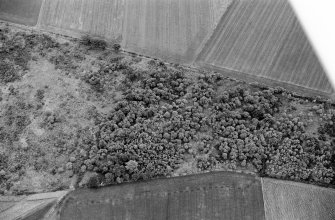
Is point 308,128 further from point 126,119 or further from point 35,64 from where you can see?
point 35,64

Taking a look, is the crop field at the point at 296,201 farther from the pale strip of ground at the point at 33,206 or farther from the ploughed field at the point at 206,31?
the pale strip of ground at the point at 33,206


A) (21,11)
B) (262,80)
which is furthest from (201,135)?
(21,11)

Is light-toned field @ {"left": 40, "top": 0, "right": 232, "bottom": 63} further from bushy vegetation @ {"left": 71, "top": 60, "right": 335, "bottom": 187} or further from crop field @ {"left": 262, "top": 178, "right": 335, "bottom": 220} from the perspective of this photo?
crop field @ {"left": 262, "top": 178, "right": 335, "bottom": 220}

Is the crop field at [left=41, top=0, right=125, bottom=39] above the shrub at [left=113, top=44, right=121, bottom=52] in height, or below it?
above

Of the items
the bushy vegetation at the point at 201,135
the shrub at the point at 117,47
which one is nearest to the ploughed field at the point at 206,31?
the shrub at the point at 117,47

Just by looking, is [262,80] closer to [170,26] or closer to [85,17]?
[170,26]

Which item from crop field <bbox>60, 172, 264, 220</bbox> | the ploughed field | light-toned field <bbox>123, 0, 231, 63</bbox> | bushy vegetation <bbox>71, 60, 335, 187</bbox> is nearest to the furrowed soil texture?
bushy vegetation <bbox>71, 60, 335, 187</bbox>
